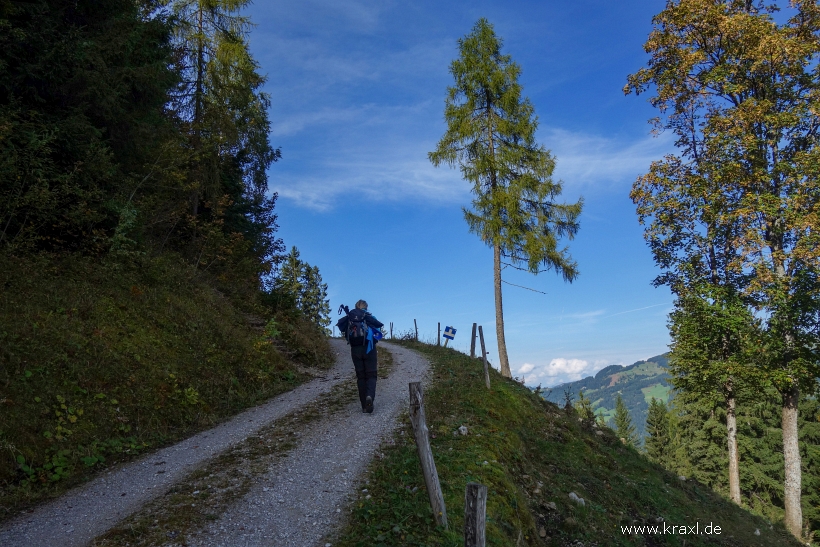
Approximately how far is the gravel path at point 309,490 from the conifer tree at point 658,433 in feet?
166

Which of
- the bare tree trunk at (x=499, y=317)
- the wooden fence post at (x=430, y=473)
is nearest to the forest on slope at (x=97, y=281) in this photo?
the wooden fence post at (x=430, y=473)

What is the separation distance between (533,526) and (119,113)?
14.2 meters

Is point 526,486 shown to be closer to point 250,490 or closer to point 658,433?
point 250,490

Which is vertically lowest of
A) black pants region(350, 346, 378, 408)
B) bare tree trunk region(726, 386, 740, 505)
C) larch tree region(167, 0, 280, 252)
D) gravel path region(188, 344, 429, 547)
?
bare tree trunk region(726, 386, 740, 505)

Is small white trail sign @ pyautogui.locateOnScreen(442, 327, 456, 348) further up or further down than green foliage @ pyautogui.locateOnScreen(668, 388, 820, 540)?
further up

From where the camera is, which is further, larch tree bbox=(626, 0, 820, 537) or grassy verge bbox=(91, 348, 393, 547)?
larch tree bbox=(626, 0, 820, 537)

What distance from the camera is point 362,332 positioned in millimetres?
10086

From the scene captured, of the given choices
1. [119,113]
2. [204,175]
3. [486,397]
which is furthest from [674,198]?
[204,175]

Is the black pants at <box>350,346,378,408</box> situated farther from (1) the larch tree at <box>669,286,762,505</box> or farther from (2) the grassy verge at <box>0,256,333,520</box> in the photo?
(1) the larch tree at <box>669,286,762,505</box>

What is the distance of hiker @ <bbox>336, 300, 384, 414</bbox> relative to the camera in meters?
10.1

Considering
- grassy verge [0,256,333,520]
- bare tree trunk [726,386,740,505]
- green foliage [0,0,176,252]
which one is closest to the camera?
grassy verge [0,256,333,520]

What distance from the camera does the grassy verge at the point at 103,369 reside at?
7.13m

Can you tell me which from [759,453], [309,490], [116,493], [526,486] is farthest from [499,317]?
[759,453]

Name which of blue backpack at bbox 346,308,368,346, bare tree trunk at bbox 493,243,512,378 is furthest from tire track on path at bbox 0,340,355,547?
bare tree trunk at bbox 493,243,512,378
